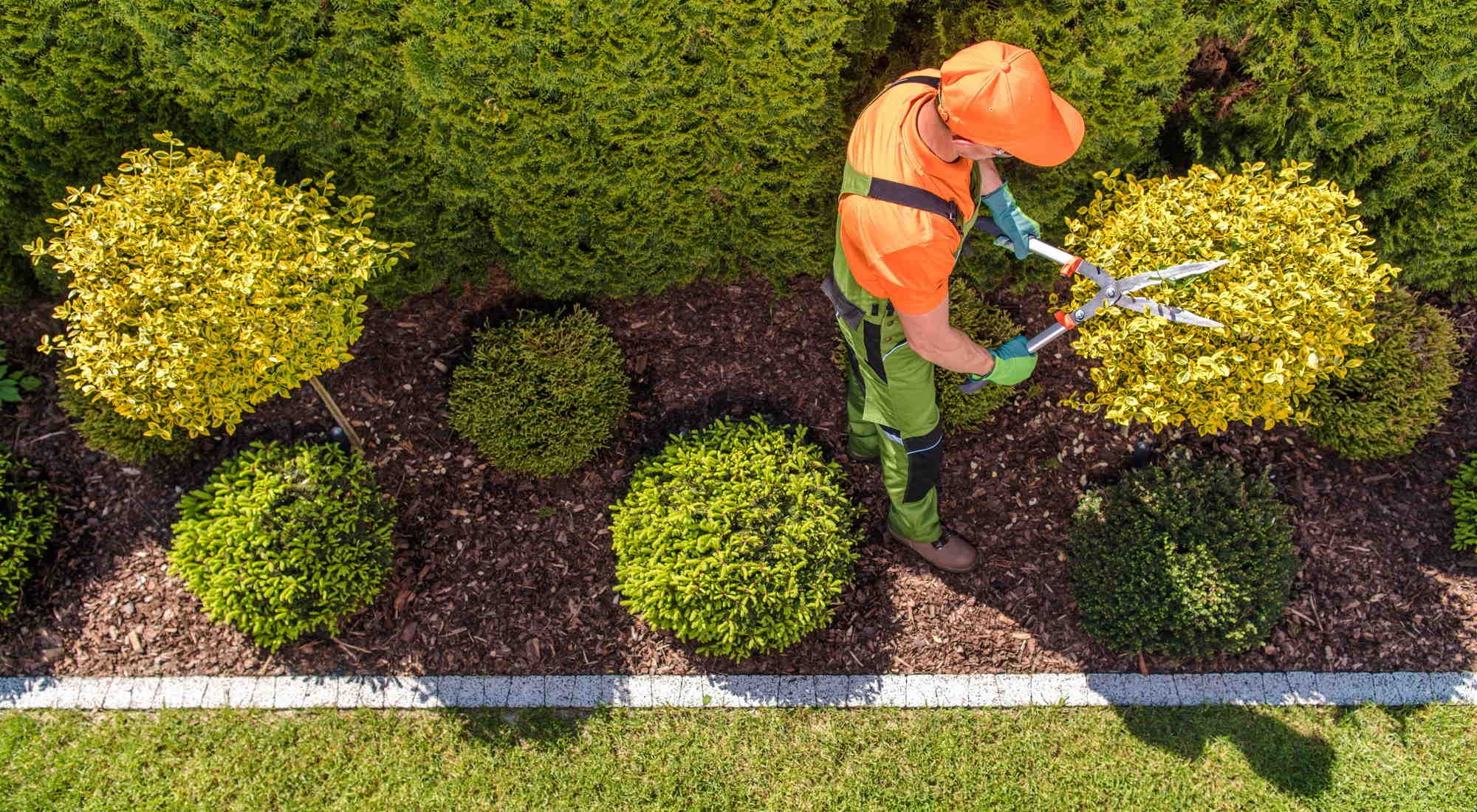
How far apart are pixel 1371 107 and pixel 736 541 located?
432 cm

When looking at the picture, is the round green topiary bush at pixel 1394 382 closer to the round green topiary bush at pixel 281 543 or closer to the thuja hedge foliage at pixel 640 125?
the thuja hedge foliage at pixel 640 125

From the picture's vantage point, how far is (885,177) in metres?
3.87

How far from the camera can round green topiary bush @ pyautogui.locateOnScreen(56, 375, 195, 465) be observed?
18.0 ft

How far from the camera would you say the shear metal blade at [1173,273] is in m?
4.28

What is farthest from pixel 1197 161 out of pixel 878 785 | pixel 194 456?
pixel 194 456

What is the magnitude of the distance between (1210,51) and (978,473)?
2931 mm

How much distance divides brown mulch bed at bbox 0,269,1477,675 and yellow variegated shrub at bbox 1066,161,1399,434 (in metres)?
1.47

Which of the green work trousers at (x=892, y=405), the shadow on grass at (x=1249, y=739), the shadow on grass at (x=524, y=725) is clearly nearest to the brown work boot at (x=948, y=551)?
the green work trousers at (x=892, y=405)

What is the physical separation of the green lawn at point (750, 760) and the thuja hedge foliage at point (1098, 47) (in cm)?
360

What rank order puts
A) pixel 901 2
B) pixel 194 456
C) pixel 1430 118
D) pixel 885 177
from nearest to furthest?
pixel 885 177
pixel 901 2
pixel 1430 118
pixel 194 456

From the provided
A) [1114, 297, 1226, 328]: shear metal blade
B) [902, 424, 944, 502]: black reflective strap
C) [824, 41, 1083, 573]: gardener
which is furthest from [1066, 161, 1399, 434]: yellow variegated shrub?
[902, 424, 944, 502]: black reflective strap

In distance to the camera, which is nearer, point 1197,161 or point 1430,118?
point 1430,118

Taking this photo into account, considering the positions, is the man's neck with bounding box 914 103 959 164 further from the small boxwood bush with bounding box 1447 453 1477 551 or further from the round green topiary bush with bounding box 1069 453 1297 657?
the small boxwood bush with bounding box 1447 453 1477 551

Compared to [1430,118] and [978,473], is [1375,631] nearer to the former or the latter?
[978,473]
